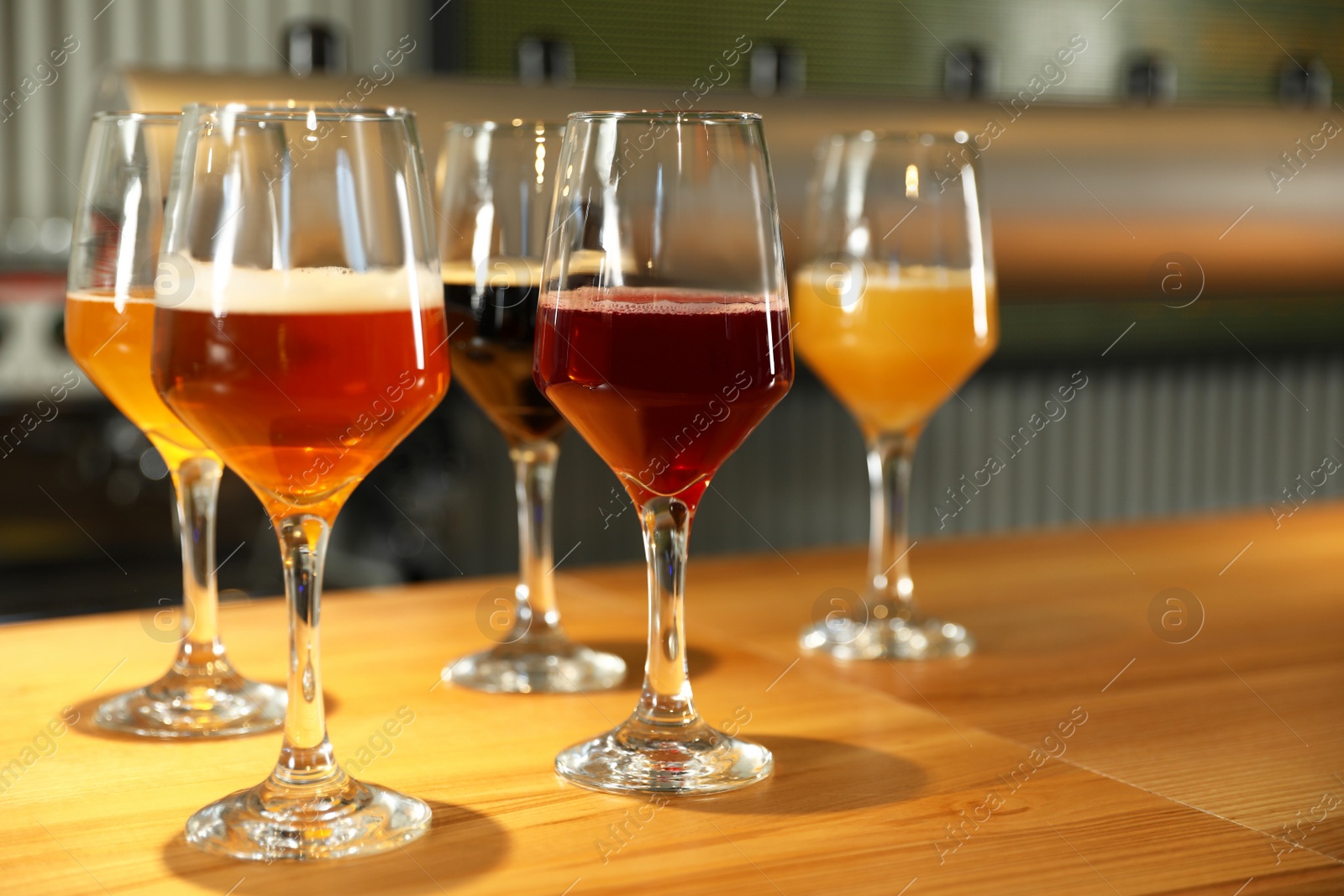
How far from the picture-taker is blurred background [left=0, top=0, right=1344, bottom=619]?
1.29 m

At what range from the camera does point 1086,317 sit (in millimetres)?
4004

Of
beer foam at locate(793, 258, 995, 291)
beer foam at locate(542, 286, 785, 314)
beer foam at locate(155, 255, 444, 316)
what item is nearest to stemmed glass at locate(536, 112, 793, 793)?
beer foam at locate(542, 286, 785, 314)

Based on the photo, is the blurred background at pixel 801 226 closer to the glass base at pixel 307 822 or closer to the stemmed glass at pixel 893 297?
the stemmed glass at pixel 893 297

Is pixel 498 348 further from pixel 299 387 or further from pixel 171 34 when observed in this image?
pixel 171 34

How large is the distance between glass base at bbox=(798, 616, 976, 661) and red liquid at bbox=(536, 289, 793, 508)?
0.27 meters

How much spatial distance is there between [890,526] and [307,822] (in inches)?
20.1

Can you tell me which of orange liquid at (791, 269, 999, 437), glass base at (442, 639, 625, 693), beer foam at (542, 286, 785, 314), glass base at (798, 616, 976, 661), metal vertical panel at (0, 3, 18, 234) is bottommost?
glass base at (798, 616, 976, 661)

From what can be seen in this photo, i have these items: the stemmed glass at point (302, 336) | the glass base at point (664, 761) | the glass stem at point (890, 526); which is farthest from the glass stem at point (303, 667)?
the glass stem at point (890, 526)

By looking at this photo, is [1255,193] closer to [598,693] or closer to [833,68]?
[598,693]

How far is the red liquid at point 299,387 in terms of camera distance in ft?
1.87

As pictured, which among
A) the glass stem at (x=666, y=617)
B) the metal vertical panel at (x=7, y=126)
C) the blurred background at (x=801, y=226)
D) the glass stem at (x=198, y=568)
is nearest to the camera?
the glass stem at (x=666, y=617)

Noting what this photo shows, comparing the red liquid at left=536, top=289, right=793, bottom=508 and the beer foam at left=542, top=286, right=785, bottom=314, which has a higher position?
the beer foam at left=542, top=286, right=785, bottom=314

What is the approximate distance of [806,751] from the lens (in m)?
0.72

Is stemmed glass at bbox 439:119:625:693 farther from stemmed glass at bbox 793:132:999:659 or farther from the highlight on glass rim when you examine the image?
stemmed glass at bbox 793:132:999:659
